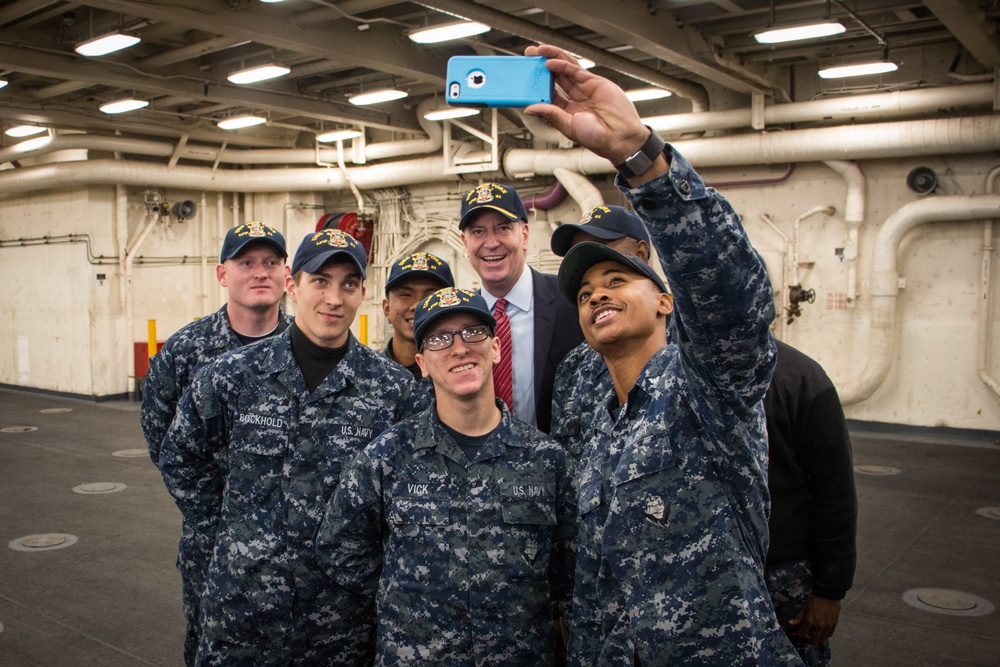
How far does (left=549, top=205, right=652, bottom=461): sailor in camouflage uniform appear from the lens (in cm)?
252

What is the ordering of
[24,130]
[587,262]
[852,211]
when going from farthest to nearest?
[24,130] → [852,211] → [587,262]

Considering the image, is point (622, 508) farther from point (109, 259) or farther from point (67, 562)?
point (109, 259)

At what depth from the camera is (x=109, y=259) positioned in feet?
43.1

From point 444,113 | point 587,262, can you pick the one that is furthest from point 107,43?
point 587,262

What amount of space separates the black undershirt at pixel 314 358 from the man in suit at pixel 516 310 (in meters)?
0.57

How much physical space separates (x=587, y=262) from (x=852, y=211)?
871 cm

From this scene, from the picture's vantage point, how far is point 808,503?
2527 millimetres

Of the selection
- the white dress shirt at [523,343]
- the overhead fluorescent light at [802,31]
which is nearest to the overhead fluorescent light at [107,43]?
the overhead fluorescent light at [802,31]

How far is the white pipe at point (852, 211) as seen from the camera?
31.1 feet

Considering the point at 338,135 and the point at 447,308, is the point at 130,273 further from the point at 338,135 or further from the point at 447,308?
the point at 447,308

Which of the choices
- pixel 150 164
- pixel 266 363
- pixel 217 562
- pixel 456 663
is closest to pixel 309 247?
pixel 266 363

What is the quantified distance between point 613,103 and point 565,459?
49.4 inches

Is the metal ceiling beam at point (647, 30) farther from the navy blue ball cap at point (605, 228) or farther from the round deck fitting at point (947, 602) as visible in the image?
the round deck fitting at point (947, 602)

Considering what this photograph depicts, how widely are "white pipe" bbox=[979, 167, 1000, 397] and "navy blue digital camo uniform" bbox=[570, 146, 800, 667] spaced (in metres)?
8.82
